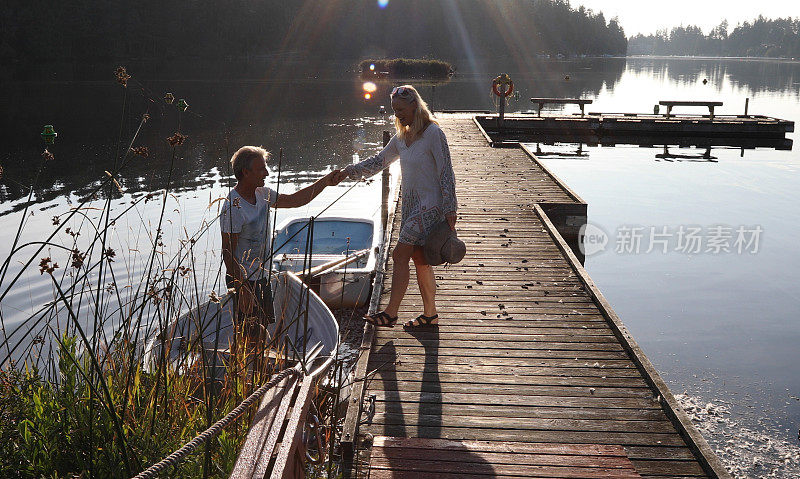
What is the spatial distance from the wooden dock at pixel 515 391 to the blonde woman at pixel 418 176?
2.42 feet

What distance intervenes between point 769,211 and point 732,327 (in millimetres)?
8010

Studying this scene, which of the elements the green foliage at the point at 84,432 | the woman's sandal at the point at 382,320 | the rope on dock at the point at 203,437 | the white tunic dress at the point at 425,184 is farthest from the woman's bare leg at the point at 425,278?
the rope on dock at the point at 203,437

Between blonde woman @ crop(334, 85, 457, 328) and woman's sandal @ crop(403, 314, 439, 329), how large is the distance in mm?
400

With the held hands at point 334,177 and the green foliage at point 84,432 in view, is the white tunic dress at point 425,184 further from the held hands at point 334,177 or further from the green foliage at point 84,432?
the green foliage at point 84,432

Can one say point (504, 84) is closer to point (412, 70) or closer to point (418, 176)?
point (418, 176)

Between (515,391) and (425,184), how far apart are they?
5.04ft

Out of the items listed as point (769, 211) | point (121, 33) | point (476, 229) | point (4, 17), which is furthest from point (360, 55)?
point (476, 229)

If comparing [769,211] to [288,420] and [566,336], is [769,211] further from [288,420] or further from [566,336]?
[288,420]

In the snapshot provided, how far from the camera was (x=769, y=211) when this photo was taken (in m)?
16.0

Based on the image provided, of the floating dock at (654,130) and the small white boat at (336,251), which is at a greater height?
the floating dock at (654,130)

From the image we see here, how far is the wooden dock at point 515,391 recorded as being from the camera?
370cm

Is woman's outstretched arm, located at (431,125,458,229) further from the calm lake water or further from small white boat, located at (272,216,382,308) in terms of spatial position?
small white boat, located at (272,216,382,308)

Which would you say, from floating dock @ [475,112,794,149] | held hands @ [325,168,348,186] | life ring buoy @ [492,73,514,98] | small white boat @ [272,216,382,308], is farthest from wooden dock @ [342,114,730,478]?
floating dock @ [475,112,794,149]

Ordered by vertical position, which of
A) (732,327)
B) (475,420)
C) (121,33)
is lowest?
(732,327)
